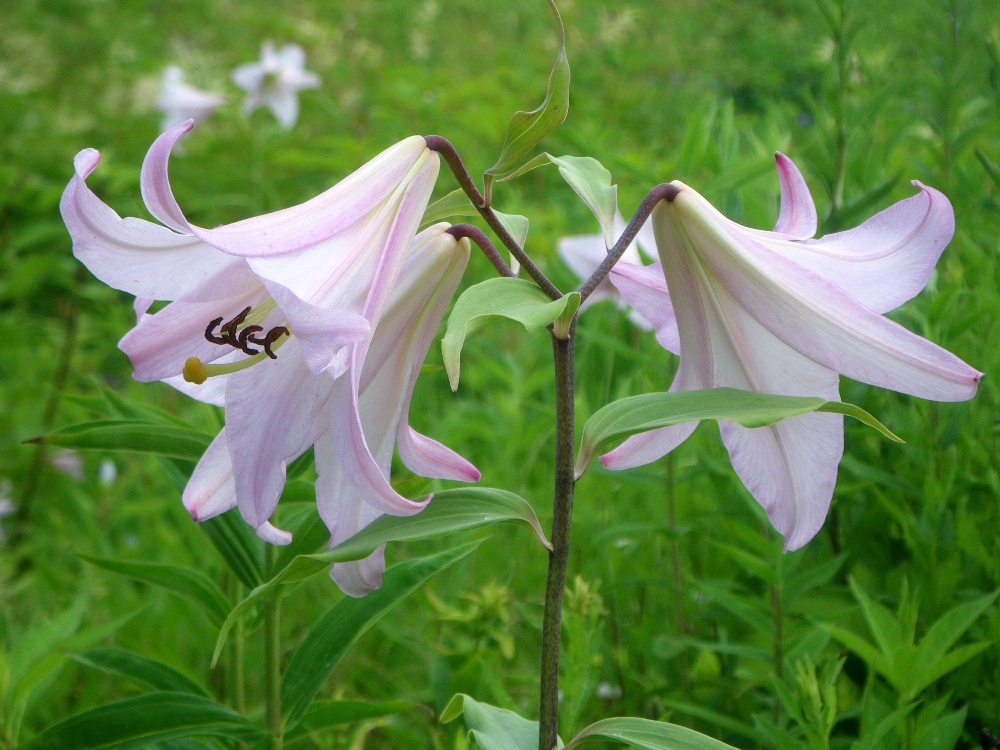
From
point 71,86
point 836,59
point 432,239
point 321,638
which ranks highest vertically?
point 432,239

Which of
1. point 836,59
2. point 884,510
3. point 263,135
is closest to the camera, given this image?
point 884,510

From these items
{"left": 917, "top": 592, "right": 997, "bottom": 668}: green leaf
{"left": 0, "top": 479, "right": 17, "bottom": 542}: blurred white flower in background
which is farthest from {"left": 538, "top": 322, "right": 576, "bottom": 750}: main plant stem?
{"left": 0, "top": 479, "right": 17, "bottom": 542}: blurred white flower in background

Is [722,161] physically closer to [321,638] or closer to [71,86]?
[321,638]

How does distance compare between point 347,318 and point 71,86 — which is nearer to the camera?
point 347,318

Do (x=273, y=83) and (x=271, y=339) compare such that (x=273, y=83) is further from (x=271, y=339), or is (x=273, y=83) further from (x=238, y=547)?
Result: (x=271, y=339)

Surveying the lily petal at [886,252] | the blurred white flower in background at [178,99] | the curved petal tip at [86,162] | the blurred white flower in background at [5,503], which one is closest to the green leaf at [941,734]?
the lily petal at [886,252]

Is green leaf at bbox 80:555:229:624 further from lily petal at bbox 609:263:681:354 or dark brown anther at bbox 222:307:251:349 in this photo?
lily petal at bbox 609:263:681:354

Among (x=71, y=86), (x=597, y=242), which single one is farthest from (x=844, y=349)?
(x=71, y=86)
